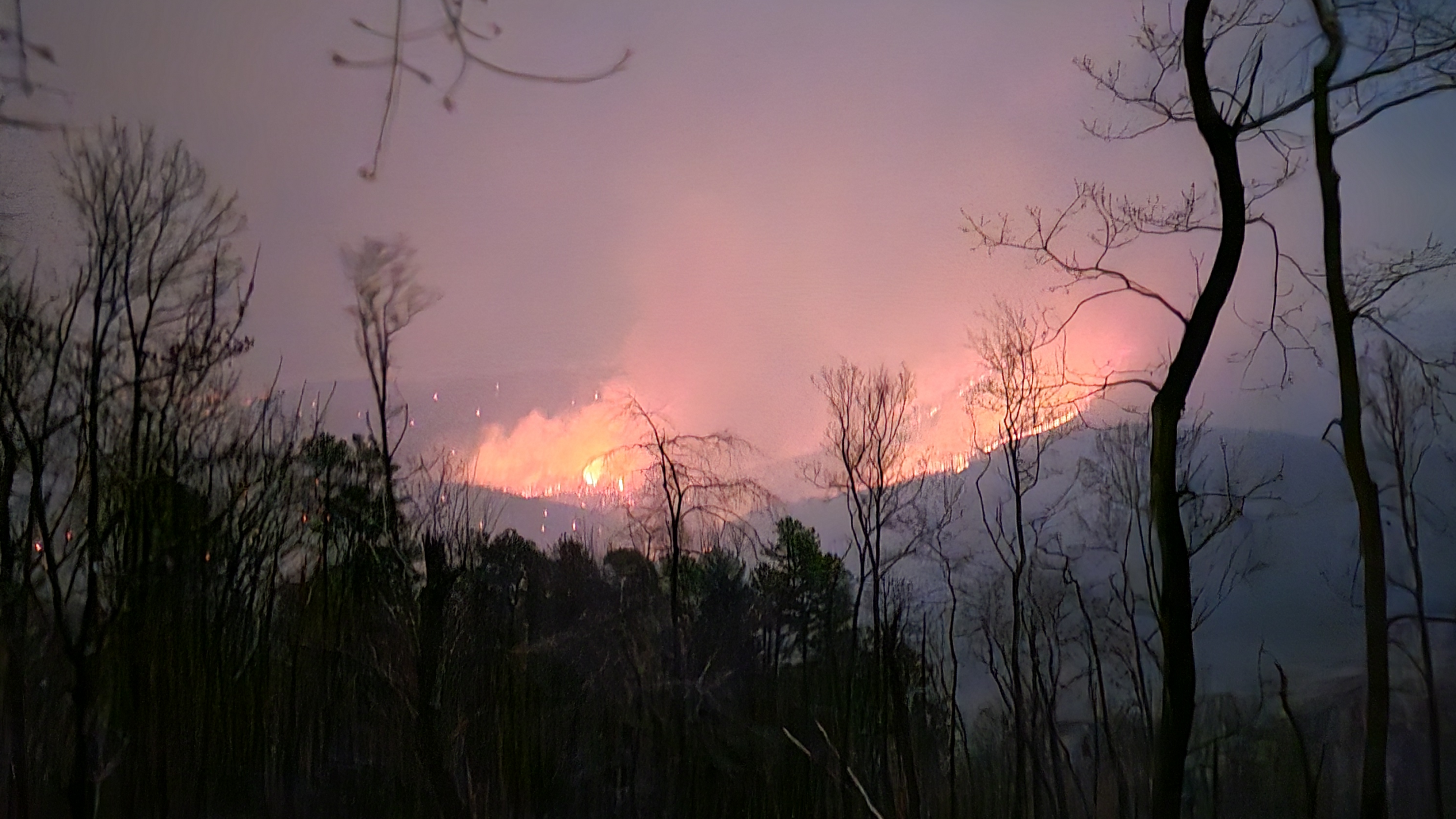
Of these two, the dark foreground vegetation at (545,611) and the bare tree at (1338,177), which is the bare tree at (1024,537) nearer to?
the dark foreground vegetation at (545,611)

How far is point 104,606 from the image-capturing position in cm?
254

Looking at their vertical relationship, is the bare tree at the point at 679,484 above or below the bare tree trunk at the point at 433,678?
above

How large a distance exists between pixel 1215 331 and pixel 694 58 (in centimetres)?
176

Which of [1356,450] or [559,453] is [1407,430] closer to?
[1356,450]

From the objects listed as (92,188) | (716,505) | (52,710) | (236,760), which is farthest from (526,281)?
(52,710)

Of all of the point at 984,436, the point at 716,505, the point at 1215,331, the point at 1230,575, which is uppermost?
the point at 1215,331

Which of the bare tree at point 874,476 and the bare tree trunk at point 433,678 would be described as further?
the bare tree at point 874,476

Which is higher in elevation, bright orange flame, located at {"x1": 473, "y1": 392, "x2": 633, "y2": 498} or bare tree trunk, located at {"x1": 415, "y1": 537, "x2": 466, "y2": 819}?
bright orange flame, located at {"x1": 473, "y1": 392, "x2": 633, "y2": 498}

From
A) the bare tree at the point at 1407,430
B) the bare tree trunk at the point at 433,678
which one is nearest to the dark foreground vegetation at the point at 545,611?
the bare tree trunk at the point at 433,678

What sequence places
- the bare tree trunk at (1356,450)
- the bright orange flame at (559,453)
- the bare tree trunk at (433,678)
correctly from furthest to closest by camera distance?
the bare tree trunk at (1356,450)
the bright orange flame at (559,453)
the bare tree trunk at (433,678)

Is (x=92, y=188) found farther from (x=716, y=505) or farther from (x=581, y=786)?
(x=581, y=786)

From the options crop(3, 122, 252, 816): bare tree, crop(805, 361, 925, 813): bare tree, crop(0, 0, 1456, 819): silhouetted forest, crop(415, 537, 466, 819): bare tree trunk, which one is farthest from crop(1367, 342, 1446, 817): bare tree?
crop(3, 122, 252, 816): bare tree

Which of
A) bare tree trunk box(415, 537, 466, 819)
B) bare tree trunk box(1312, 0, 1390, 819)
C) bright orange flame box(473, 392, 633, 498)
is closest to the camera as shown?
bare tree trunk box(415, 537, 466, 819)

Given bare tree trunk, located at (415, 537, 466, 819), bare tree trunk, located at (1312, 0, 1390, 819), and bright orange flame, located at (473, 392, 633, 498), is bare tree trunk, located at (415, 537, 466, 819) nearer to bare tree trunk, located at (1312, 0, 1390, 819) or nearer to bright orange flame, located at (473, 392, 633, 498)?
bright orange flame, located at (473, 392, 633, 498)
